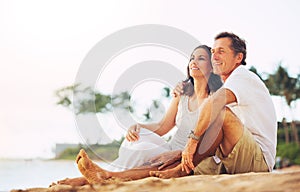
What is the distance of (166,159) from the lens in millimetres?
2180

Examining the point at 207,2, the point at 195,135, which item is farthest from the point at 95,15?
the point at 195,135

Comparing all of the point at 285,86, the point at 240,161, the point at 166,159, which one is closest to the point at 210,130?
the point at 240,161

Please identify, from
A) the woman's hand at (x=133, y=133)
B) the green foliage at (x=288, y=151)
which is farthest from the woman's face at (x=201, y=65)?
the green foliage at (x=288, y=151)

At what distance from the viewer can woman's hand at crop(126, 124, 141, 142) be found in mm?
2264

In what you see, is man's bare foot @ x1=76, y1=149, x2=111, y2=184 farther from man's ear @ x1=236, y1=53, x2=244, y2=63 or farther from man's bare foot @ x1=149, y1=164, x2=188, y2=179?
man's ear @ x1=236, y1=53, x2=244, y2=63

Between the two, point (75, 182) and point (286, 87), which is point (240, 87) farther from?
point (286, 87)

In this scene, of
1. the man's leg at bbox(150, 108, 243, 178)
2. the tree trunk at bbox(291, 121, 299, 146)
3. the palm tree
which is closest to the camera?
the man's leg at bbox(150, 108, 243, 178)

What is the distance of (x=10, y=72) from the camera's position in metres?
5.18

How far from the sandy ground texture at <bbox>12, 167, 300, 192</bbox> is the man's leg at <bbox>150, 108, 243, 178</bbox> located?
0.18 m

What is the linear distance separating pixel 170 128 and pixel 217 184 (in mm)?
786

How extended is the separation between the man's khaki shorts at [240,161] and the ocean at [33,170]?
2.63 meters

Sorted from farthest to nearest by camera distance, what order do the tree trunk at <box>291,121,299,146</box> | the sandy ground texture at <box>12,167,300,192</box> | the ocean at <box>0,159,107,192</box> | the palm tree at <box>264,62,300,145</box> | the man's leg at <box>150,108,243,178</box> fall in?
the palm tree at <box>264,62,300,145</box> < the tree trunk at <box>291,121,299,146</box> < the ocean at <box>0,159,107,192</box> < the man's leg at <box>150,108,243,178</box> < the sandy ground texture at <box>12,167,300,192</box>

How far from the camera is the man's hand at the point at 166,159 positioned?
215cm

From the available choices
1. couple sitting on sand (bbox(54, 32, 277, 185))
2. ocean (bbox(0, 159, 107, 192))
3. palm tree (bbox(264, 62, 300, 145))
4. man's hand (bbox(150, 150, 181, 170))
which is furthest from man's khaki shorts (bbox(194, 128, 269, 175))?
palm tree (bbox(264, 62, 300, 145))
